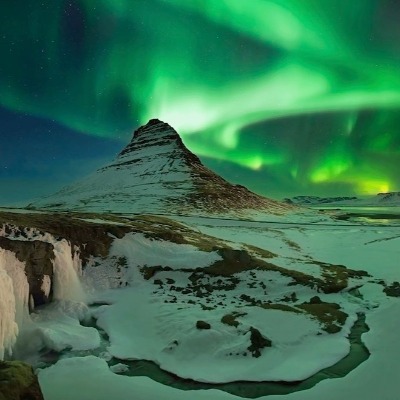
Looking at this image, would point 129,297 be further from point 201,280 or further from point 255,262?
point 255,262

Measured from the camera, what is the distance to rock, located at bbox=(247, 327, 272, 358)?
1891cm

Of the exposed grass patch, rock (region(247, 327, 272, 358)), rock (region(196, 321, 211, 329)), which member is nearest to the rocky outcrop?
rock (region(196, 321, 211, 329))

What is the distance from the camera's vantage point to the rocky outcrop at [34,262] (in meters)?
25.0

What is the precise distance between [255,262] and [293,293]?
20.5ft

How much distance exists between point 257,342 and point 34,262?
14.9m

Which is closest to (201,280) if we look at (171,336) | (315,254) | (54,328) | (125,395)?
(171,336)

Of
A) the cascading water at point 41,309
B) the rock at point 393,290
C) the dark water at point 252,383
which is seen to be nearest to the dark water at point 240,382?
the dark water at point 252,383

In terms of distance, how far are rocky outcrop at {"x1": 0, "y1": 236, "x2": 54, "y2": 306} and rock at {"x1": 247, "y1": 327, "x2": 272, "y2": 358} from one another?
44.2 ft

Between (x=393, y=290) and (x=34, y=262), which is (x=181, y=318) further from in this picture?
(x=393, y=290)

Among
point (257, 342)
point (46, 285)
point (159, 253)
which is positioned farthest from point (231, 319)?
point (159, 253)

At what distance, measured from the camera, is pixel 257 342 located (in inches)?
766

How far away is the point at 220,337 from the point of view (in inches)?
791

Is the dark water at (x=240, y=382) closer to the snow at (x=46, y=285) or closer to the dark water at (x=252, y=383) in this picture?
the dark water at (x=252, y=383)

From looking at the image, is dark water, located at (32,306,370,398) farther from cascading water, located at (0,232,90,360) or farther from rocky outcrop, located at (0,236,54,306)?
rocky outcrop, located at (0,236,54,306)
